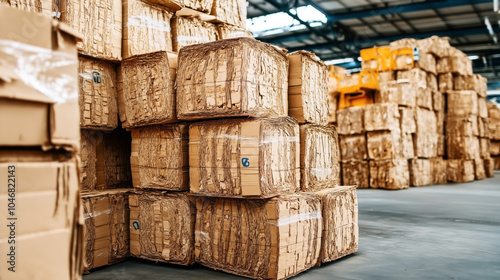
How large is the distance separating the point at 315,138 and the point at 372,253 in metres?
1.26

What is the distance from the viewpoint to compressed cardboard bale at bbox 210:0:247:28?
4668 mm

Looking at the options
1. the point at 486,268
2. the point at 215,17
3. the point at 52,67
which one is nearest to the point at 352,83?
the point at 215,17

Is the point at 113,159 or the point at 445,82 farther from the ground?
the point at 445,82

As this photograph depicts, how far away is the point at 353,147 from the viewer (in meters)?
10.1

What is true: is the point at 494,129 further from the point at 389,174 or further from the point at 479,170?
the point at 389,174

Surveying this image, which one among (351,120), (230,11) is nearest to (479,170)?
(351,120)

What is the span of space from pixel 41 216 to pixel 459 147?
12337 millimetres

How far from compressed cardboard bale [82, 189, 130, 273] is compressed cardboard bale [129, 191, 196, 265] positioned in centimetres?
9

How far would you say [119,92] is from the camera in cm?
399

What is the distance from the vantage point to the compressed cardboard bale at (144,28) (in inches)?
155

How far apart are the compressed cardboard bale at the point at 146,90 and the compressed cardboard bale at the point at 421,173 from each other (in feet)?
27.5

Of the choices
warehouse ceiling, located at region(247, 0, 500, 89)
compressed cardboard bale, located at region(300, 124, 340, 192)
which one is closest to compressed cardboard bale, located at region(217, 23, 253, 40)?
compressed cardboard bale, located at region(300, 124, 340, 192)

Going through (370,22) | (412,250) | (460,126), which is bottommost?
(412,250)

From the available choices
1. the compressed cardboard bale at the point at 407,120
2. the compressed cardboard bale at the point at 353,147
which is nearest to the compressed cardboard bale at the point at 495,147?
the compressed cardboard bale at the point at 407,120
